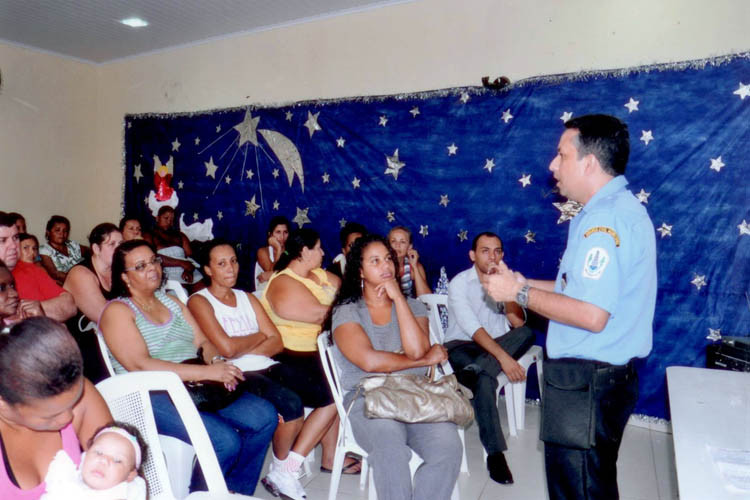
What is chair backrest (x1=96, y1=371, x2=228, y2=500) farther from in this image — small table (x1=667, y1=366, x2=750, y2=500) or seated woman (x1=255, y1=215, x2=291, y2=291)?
seated woman (x1=255, y1=215, x2=291, y2=291)

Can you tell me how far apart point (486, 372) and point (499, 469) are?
0.52 m

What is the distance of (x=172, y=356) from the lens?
8.01ft

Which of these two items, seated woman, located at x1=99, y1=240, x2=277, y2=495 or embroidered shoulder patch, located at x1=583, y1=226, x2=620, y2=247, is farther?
seated woman, located at x1=99, y1=240, x2=277, y2=495

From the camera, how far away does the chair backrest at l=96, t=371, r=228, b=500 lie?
1.78 m

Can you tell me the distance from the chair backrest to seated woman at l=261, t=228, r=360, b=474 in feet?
3.13

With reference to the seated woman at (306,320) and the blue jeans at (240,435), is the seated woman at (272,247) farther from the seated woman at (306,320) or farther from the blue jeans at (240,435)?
the blue jeans at (240,435)

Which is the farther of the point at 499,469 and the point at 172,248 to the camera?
the point at 172,248

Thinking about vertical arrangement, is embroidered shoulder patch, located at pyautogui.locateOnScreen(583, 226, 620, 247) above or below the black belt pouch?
above

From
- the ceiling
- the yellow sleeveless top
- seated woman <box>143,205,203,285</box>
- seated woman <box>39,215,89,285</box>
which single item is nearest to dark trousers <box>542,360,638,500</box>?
the yellow sleeveless top

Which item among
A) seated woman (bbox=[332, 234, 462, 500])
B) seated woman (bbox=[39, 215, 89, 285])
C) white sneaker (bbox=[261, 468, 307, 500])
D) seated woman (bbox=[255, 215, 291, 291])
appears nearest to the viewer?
seated woman (bbox=[332, 234, 462, 500])

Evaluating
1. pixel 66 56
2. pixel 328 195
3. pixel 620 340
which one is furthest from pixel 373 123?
pixel 66 56

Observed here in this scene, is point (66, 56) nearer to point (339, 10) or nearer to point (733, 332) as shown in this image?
point (339, 10)

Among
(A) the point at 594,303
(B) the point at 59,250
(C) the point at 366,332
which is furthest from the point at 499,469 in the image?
(B) the point at 59,250

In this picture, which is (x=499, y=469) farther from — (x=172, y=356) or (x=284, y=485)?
(x=172, y=356)
